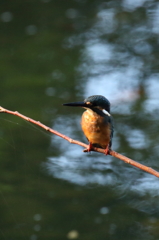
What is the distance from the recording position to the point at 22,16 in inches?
201

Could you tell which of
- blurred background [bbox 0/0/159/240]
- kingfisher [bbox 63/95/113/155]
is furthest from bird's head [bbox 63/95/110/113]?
blurred background [bbox 0/0/159/240]

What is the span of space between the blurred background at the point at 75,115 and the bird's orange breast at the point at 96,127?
95cm

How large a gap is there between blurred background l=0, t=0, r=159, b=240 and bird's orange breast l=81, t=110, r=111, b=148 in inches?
37.4

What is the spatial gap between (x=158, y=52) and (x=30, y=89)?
1.43 metres

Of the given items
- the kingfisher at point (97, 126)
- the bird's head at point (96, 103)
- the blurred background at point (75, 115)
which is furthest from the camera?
the blurred background at point (75, 115)

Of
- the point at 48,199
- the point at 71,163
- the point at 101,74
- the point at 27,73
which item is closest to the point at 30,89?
the point at 27,73

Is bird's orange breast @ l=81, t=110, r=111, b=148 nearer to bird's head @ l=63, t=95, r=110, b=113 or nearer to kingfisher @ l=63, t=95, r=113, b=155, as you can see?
kingfisher @ l=63, t=95, r=113, b=155

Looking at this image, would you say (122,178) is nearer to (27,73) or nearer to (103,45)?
(27,73)

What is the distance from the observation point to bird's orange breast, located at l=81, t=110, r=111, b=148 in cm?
195

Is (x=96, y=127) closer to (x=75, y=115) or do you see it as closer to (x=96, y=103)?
(x=96, y=103)

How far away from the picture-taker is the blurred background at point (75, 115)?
2803 millimetres

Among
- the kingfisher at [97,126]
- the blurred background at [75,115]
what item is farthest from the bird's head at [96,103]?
the blurred background at [75,115]

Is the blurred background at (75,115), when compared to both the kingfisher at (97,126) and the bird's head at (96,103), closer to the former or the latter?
the kingfisher at (97,126)

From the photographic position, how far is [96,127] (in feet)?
6.45
